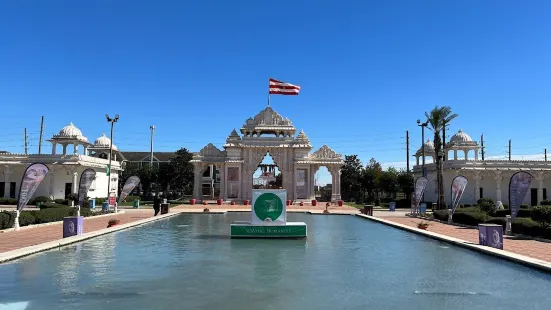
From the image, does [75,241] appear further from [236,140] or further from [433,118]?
[236,140]

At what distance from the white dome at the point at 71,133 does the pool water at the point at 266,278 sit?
156ft

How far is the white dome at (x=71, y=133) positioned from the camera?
61.6m

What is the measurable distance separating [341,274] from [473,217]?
20.0m

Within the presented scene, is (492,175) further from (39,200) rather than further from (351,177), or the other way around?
(39,200)

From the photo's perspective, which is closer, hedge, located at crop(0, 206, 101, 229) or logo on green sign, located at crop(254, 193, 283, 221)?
logo on green sign, located at crop(254, 193, 283, 221)

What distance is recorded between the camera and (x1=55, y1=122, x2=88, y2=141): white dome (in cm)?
6156

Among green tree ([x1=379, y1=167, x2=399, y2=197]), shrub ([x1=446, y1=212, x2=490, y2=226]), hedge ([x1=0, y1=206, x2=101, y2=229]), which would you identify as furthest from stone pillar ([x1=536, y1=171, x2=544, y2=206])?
hedge ([x1=0, y1=206, x2=101, y2=229])

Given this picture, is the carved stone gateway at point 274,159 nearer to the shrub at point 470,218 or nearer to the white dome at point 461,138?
the white dome at point 461,138

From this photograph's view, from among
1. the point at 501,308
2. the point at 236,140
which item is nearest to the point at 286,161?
the point at 236,140

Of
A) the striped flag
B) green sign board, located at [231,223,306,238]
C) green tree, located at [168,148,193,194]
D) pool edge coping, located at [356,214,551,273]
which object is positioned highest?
the striped flag

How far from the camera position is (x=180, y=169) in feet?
262

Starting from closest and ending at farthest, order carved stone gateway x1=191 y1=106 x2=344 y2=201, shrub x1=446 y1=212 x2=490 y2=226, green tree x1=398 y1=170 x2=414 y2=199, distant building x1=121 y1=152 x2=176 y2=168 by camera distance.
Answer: shrub x1=446 y1=212 x2=490 y2=226 → carved stone gateway x1=191 y1=106 x2=344 y2=201 → green tree x1=398 y1=170 x2=414 y2=199 → distant building x1=121 y1=152 x2=176 y2=168

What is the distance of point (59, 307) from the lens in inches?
364

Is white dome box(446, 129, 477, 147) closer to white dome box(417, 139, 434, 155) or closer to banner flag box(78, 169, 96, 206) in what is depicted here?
white dome box(417, 139, 434, 155)
